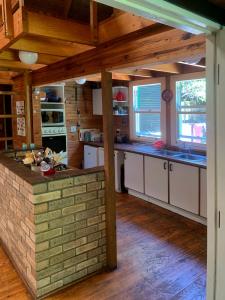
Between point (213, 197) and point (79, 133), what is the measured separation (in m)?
5.36

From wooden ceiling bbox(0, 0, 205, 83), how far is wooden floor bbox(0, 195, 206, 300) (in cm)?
200

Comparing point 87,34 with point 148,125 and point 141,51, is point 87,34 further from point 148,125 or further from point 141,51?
point 148,125

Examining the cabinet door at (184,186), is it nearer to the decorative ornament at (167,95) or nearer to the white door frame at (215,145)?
the decorative ornament at (167,95)

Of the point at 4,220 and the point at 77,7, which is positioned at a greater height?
the point at 77,7

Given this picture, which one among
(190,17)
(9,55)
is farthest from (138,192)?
(190,17)

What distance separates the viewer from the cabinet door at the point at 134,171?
4.77m

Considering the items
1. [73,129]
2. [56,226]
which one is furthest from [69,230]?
[73,129]

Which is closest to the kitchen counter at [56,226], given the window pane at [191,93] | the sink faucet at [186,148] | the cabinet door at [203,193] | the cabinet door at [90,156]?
the cabinet door at [203,193]

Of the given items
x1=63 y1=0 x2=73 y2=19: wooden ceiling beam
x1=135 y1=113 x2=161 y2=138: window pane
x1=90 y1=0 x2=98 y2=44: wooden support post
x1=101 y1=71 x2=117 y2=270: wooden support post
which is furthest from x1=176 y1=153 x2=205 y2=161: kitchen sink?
x1=63 y1=0 x2=73 y2=19: wooden ceiling beam

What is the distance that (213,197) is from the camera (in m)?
1.34

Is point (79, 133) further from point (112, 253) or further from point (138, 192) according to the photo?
point (112, 253)

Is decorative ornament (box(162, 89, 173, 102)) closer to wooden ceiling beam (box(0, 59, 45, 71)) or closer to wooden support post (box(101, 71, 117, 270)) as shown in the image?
wooden ceiling beam (box(0, 59, 45, 71))

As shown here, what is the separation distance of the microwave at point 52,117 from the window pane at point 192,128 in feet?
8.76

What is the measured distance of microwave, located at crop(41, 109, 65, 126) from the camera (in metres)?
5.73
